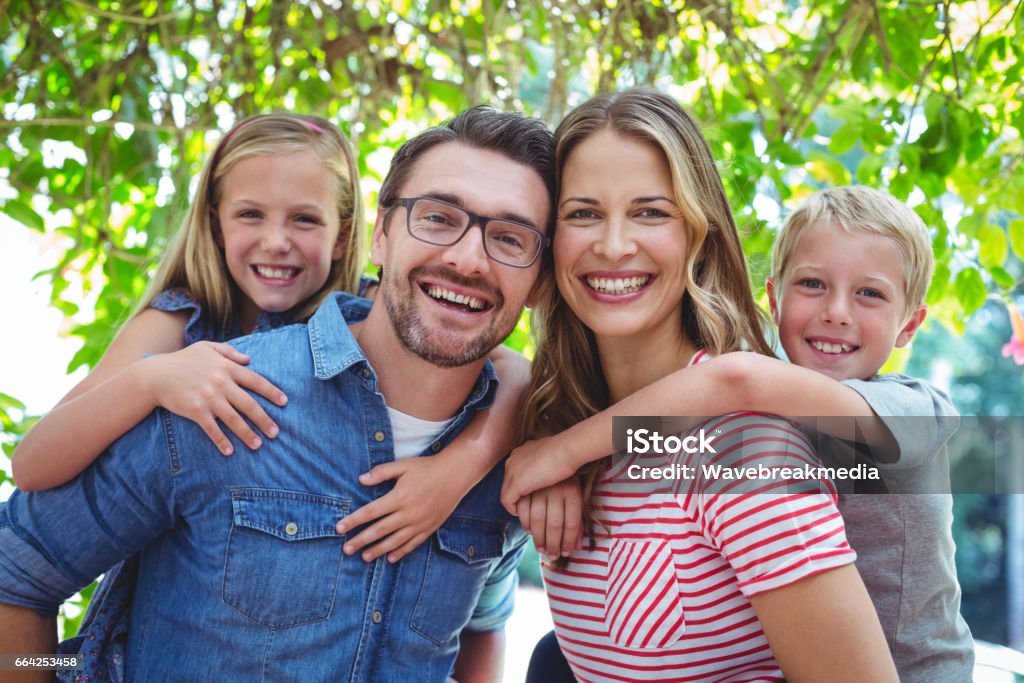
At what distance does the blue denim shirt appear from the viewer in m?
1.64

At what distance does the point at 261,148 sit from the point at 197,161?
110 cm

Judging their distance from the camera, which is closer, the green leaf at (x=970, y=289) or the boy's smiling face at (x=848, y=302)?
the boy's smiling face at (x=848, y=302)

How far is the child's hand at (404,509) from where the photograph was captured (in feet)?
5.53

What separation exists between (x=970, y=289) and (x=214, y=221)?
7.47 feet

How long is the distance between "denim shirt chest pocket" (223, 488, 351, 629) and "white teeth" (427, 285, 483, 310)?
19.8 inches

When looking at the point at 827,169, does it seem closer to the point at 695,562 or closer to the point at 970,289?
the point at 970,289

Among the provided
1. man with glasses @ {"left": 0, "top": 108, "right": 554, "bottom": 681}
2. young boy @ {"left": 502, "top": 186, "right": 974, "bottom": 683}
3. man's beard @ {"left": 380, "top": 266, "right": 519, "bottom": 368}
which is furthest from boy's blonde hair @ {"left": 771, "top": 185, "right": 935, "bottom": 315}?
man's beard @ {"left": 380, "top": 266, "right": 519, "bottom": 368}

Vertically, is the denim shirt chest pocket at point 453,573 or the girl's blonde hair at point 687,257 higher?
the girl's blonde hair at point 687,257

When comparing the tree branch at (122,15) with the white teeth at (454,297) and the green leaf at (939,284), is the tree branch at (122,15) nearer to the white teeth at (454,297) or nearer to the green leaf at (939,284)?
the white teeth at (454,297)

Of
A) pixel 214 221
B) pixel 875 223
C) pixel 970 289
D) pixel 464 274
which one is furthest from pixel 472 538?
pixel 970 289

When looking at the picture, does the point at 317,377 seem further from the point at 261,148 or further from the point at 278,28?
the point at 278,28

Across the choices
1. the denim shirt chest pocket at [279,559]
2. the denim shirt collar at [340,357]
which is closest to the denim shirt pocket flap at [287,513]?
the denim shirt chest pocket at [279,559]

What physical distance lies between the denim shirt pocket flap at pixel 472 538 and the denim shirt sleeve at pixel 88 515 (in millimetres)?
567

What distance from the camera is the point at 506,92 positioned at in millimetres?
3002
